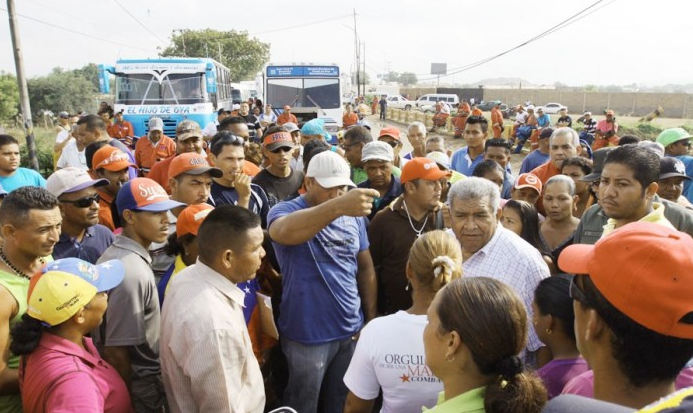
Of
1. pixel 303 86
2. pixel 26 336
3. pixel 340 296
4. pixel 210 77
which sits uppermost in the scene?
pixel 210 77

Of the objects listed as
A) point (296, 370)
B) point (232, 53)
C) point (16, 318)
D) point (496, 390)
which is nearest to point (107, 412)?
point (16, 318)

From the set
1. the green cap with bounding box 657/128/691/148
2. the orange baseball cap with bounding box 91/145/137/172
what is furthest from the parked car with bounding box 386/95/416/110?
the orange baseball cap with bounding box 91/145/137/172

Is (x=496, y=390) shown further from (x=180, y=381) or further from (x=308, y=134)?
(x=308, y=134)

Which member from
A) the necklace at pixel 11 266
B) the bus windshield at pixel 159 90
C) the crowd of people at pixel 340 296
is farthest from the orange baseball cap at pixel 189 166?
the bus windshield at pixel 159 90

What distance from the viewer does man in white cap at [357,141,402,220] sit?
4.68 metres

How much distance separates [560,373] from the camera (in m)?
2.15

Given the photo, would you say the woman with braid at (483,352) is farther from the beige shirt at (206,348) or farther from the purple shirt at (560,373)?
the beige shirt at (206,348)

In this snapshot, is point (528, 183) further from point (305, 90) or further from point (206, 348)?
point (305, 90)

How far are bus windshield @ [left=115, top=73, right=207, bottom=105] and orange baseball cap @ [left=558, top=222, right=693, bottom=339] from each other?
48.0ft

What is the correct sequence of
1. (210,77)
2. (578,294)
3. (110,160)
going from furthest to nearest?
(210,77) → (110,160) → (578,294)

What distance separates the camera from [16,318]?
7.65 ft

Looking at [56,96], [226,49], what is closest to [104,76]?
[56,96]

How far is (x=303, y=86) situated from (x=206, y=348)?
15729 mm

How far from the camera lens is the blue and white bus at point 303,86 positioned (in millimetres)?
17000
